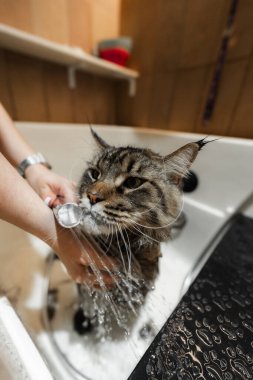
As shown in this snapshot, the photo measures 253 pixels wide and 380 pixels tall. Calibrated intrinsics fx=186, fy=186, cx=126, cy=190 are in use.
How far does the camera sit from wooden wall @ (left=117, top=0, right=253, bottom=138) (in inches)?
28.7

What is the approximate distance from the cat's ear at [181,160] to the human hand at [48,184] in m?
0.22

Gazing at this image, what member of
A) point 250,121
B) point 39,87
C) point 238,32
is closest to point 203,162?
point 250,121

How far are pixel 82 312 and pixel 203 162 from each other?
653 millimetres

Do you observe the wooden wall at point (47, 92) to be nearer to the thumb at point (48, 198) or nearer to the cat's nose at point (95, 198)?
the thumb at point (48, 198)

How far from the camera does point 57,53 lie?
0.71 m

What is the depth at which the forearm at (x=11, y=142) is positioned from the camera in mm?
476

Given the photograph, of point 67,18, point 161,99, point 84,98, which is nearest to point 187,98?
point 161,99

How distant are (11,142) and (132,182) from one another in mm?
352

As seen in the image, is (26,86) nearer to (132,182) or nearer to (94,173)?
(94,173)

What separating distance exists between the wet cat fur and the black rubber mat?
0.12 meters

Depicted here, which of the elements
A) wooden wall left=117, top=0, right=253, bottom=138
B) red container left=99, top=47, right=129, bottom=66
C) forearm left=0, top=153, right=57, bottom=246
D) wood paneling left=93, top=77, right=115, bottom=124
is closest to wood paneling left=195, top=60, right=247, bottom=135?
wooden wall left=117, top=0, right=253, bottom=138

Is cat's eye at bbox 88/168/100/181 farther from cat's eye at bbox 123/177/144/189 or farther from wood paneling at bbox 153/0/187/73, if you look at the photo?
wood paneling at bbox 153/0/187/73

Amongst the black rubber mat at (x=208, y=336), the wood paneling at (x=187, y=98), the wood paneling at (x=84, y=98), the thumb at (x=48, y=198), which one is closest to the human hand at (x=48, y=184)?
the thumb at (x=48, y=198)

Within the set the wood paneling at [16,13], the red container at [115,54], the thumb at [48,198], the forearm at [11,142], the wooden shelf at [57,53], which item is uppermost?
the wood paneling at [16,13]
